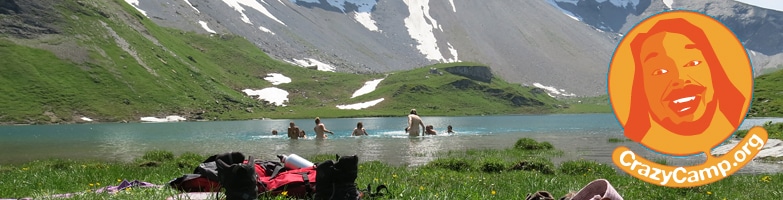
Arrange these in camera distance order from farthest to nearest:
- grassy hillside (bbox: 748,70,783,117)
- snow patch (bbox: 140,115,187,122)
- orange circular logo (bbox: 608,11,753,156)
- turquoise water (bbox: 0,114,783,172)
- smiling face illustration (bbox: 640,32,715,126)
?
snow patch (bbox: 140,115,187,122)
grassy hillside (bbox: 748,70,783,117)
turquoise water (bbox: 0,114,783,172)
smiling face illustration (bbox: 640,32,715,126)
orange circular logo (bbox: 608,11,753,156)

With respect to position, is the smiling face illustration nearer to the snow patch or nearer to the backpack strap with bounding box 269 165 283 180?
the backpack strap with bounding box 269 165 283 180

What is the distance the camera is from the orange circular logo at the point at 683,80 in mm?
10070

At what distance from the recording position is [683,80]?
10.2 metres

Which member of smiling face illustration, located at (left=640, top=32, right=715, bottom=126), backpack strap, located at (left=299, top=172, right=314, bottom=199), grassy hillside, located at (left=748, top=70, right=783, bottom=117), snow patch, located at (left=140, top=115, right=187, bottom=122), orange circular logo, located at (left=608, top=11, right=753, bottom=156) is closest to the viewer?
backpack strap, located at (left=299, top=172, right=314, bottom=199)

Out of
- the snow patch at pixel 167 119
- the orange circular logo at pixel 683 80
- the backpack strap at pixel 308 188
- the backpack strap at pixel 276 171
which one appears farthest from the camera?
the snow patch at pixel 167 119

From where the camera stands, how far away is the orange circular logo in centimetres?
1007

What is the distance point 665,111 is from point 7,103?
16603 centimetres

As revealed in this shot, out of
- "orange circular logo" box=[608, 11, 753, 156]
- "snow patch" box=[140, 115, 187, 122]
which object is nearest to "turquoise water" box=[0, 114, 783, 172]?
"orange circular logo" box=[608, 11, 753, 156]

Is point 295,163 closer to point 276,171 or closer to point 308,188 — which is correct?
point 276,171

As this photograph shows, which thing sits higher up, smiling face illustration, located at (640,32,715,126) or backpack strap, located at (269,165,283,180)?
smiling face illustration, located at (640,32,715,126)

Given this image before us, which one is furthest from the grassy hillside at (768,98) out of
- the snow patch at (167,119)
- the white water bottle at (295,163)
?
the snow patch at (167,119)

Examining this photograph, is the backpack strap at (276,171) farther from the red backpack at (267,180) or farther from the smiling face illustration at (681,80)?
the smiling face illustration at (681,80)

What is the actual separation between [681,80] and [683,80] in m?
0.03

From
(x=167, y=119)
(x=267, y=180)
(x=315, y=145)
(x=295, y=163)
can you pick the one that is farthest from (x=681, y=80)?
(x=167, y=119)
